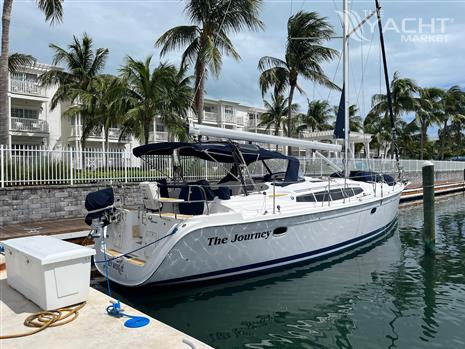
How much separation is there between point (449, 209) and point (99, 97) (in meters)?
21.0

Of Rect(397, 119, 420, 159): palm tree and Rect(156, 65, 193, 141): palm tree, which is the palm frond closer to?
Rect(156, 65, 193, 141): palm tree

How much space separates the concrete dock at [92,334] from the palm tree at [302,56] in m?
18.7

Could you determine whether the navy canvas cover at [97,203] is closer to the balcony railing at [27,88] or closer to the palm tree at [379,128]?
the balcony railing at [27,88]

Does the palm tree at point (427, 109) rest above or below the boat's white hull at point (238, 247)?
above

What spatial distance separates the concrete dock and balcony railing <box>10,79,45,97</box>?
98.4 feet

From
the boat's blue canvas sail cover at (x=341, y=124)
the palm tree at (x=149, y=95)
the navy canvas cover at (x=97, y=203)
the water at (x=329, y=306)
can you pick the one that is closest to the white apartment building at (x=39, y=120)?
the palm tree at (x=149, y=95)

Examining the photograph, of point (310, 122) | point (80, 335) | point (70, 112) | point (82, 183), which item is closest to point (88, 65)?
point (70, 112)

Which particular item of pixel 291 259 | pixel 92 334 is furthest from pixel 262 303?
pixel 92 334

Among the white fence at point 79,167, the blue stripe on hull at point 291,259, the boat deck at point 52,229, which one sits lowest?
the blue stripe on hull at point 291,259

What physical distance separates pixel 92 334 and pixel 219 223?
9.97 feet

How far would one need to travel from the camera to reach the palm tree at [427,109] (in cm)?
4156

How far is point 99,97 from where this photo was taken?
78.0 feet

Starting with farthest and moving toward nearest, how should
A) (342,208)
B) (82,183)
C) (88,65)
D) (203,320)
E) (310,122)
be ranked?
(310,122), (88,65), (82,183), (342,208), (203,320)

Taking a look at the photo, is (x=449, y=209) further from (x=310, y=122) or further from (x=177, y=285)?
(x=310, y=122)
